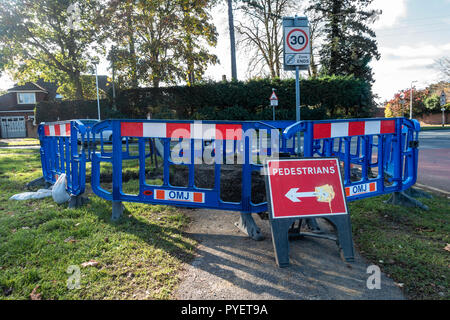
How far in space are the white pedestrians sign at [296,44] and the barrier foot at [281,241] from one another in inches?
146

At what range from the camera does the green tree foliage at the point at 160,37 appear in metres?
22.0

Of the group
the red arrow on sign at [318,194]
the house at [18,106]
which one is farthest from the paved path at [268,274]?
the house at [18,106]

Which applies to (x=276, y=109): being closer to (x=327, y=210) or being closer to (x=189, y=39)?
(x=189, y=39)

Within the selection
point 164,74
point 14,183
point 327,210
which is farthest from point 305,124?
point 164,74

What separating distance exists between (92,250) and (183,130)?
70.0 inches

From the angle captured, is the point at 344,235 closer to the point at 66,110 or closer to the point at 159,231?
the point at 159,231

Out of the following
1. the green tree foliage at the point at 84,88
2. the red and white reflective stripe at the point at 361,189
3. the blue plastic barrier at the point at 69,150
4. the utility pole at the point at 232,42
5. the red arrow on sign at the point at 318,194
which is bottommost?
the red and white reflective stripe at the point at 361,189

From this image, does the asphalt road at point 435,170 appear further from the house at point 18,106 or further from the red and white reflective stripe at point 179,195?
the house at point 18,106

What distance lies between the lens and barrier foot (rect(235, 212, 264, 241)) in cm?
378

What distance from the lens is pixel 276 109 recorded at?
84.2 feet

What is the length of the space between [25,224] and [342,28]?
112 feet

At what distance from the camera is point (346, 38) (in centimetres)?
3116

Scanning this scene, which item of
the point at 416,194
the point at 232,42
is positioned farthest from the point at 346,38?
the point at 416,194

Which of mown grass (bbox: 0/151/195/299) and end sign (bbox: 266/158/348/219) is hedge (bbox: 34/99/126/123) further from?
end sign (bbox: 266/158/348/219)
